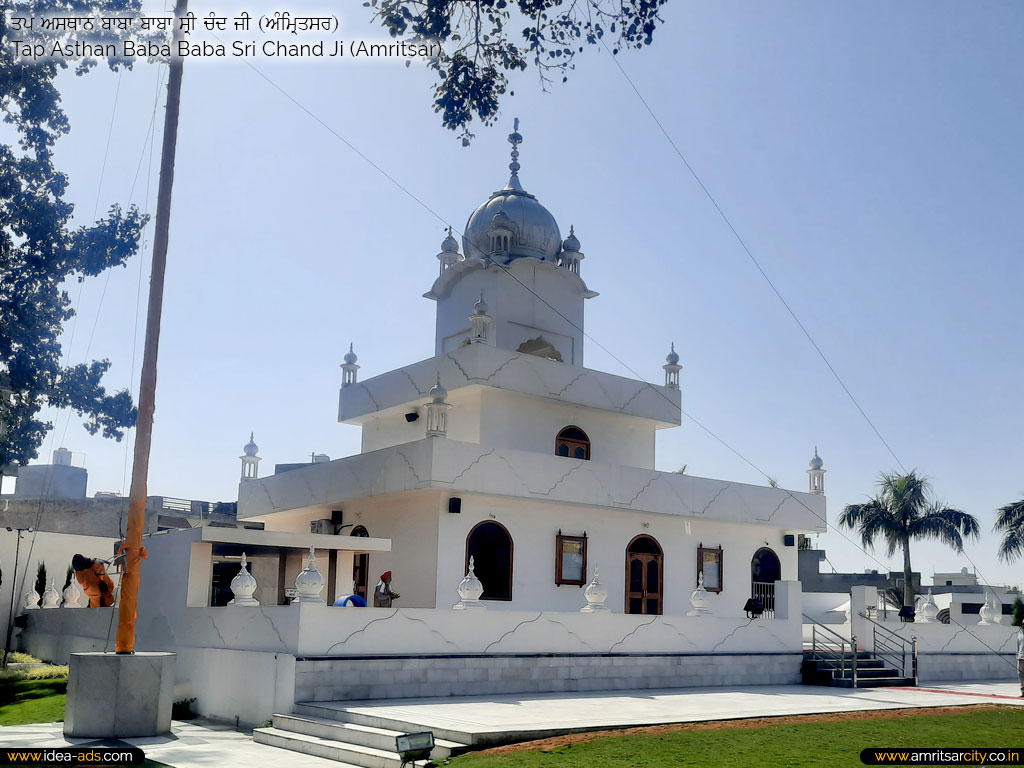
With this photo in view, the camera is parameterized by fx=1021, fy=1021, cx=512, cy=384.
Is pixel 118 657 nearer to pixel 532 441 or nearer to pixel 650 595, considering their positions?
pixel 532 441

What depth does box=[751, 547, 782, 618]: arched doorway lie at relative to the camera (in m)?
27.1

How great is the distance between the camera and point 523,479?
22.0 m

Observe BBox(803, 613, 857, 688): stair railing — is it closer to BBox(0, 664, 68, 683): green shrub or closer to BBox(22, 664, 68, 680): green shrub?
BBox(0, 664, 68, 683): green shrub

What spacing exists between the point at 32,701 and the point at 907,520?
33.7m

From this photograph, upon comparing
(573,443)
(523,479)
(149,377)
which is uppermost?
(573,443)

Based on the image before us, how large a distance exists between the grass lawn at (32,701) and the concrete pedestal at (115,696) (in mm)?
1451

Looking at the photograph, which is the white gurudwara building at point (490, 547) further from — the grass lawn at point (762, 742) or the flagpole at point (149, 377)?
the grass lawn at point (762, 742)

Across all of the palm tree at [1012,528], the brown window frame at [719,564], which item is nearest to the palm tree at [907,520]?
the palm tree at [1012,528]

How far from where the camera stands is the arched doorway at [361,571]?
23391mm

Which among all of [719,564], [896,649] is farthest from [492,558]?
[896,649]

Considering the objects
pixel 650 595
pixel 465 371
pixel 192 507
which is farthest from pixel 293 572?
pixel 192 507

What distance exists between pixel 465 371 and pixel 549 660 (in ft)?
24.7

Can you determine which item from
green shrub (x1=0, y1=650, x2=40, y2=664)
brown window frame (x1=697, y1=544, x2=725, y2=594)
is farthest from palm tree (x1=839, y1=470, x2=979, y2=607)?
green shrub (x1=0, y1=650, x2=40, y2=664)

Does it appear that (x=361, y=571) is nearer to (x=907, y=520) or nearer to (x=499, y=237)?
(x=499, y=237)
